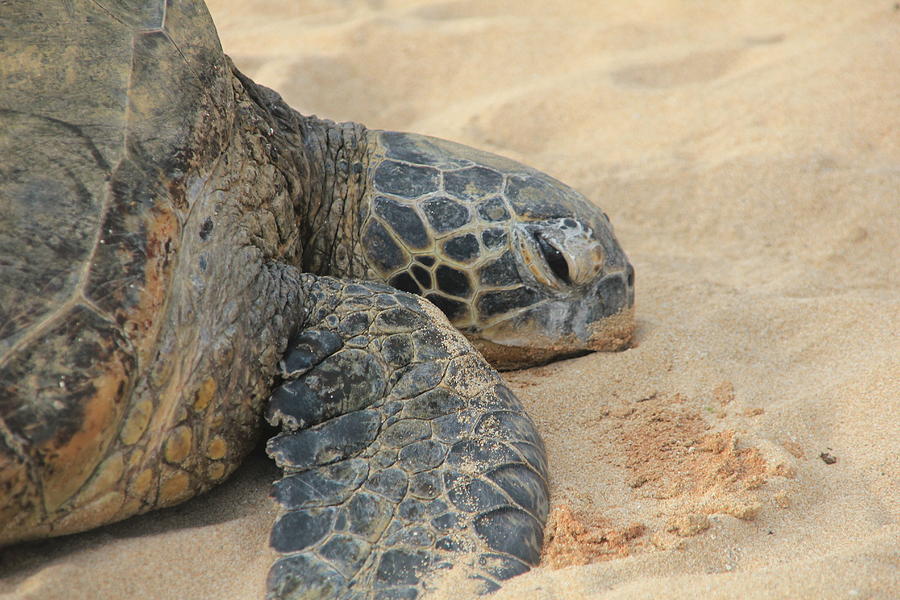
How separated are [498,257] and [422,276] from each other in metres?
0.24

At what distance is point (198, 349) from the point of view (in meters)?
1.88

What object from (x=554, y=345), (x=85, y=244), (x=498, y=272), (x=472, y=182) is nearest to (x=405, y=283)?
(x=498, y=272)

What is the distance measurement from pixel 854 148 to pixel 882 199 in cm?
51

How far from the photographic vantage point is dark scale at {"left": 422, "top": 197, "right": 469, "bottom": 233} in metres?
2.54

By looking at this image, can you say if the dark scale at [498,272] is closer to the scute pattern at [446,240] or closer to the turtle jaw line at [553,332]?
the scute pattern at [446,240]

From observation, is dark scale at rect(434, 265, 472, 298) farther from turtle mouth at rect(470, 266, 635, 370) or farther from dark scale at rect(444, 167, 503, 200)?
dark scale at rect(444, 167, 503, 200)

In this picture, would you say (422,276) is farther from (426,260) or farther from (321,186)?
(321,186)

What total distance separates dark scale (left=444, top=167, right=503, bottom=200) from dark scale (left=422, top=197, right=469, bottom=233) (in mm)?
43

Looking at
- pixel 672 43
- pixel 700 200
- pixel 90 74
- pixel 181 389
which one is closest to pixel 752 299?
pixel 700 200

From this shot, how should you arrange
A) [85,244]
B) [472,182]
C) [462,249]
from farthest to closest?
1. [472,182]
2. [462,249]
3. [85,244]

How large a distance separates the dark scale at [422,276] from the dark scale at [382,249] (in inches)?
1.5

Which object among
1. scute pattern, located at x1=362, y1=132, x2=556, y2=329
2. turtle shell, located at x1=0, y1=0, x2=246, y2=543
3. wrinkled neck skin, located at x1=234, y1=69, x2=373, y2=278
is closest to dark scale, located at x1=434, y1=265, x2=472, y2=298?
scute pattern, located at x1=362, y1=132, x2=556, y2=329

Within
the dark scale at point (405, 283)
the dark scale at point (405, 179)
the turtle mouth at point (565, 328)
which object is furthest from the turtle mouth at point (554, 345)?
the dark scale at point (405, 179)

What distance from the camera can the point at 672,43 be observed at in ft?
18.3
